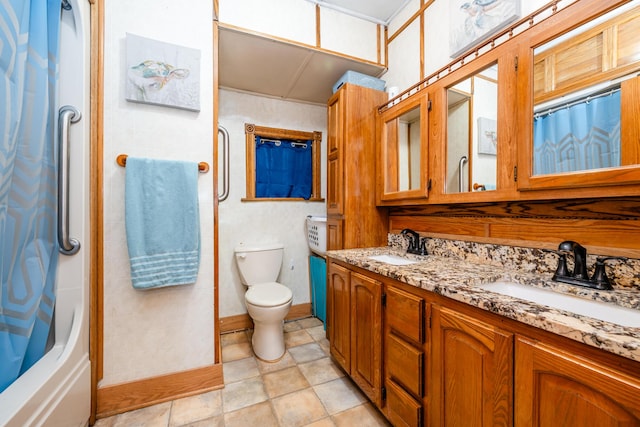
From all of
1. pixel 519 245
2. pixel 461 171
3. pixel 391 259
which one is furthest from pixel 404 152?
pixel 519 245

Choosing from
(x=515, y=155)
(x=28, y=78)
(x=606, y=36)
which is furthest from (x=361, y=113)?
(x=28, y=78)

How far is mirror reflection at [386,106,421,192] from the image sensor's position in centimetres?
164

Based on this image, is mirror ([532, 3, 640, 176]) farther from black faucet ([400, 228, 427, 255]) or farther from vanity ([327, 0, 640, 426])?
black faucet ([400, 228, 427, 255])

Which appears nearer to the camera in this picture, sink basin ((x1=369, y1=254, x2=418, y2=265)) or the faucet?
the faucet

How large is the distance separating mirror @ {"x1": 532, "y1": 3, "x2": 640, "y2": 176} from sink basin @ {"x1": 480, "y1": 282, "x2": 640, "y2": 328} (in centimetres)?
46

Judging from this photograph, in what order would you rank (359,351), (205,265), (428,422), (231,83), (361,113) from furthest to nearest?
(231,83) < (361,113) < (205,265) < (359,351) < (428,422)

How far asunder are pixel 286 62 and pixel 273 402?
2.37 meters

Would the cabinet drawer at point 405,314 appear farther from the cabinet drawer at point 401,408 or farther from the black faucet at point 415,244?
the black faucet at point 415,244

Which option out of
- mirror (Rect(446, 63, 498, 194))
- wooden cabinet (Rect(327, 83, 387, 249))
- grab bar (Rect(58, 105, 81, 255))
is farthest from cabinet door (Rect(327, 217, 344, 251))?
grab bar (Rect(58, 105, 81, 255))

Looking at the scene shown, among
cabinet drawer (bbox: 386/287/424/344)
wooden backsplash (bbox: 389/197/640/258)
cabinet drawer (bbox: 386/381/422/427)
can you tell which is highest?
wooden backsplash (bbox: 389/197/640/258)

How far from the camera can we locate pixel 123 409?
146cm

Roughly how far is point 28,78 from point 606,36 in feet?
6.85

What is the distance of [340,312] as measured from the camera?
173cm

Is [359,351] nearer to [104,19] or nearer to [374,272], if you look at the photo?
[374,272]
